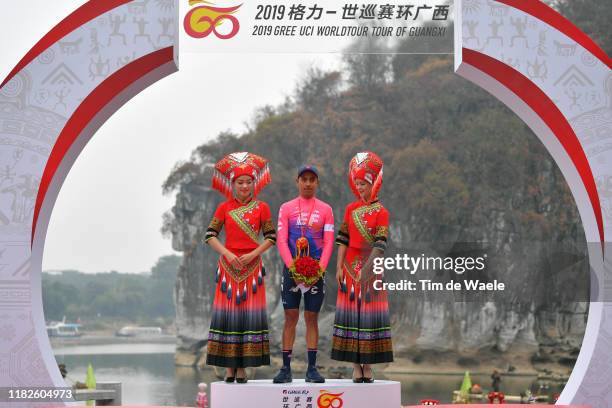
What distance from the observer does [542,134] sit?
6.50 metres

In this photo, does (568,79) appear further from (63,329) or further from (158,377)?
(63,329)

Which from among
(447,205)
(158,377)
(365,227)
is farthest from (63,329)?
(365,227)

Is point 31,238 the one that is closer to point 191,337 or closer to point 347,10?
point 347,10

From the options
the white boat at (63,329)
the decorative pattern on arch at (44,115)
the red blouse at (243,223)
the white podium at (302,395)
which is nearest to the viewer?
the white podium at (302,395)

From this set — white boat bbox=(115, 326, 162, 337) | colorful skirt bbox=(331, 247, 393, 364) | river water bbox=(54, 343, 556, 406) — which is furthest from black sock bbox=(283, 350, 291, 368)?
white boat bbox=(115, 326, 162, 337)

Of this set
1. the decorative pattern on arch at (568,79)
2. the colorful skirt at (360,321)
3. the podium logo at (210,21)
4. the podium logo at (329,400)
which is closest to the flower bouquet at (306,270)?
the colorful skirt at (360,321)

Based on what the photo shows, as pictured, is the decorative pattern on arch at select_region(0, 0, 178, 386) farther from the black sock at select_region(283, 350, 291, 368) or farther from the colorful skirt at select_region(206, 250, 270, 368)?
the black sock at select_region(283, 350, 291, 368)

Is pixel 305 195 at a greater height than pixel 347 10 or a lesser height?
lesser

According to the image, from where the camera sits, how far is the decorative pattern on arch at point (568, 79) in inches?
241

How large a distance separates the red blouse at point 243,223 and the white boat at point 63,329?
2087 centimetres

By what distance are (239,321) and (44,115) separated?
1.94 m

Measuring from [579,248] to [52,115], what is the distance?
17.5 m

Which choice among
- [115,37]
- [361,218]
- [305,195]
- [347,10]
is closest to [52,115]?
[115,37]

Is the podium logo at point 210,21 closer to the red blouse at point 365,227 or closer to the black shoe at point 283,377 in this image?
the red blouse at point 365,227
